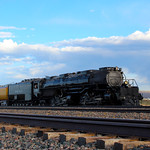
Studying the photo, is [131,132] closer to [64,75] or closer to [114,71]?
[114,71]

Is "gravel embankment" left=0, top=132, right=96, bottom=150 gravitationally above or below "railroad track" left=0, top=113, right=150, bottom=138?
below

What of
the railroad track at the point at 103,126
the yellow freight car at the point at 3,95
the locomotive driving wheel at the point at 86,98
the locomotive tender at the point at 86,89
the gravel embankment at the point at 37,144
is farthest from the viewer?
the yellow freight car at the point at 3,95

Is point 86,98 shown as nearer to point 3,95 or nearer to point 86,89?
point 86,89

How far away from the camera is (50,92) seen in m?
27.2

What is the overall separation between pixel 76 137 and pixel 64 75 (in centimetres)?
2127

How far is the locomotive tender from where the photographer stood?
21625 mm

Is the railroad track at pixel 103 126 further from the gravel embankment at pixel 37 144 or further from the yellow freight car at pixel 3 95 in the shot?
the yellow freight car at pixel 3 95

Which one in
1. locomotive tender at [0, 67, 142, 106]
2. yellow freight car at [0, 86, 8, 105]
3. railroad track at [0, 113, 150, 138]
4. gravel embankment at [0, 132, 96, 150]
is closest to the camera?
gravel embankment at [0, 132, 96, 150]

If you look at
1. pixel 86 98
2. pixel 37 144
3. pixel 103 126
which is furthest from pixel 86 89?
pixel 37 144

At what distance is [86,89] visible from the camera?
23062mm

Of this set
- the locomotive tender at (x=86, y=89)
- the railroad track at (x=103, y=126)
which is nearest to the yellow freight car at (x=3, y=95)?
the locomotive tender at (x=86, y=89)

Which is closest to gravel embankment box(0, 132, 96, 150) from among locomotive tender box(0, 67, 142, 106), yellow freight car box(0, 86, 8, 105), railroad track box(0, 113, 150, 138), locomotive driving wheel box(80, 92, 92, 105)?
railroad track box(0, 113, 150, 138)

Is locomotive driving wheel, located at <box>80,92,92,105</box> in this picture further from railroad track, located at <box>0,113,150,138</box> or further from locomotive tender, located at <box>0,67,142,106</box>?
railroad track, located at <box>0,113,150,138</box>

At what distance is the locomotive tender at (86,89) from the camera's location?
851 inches
